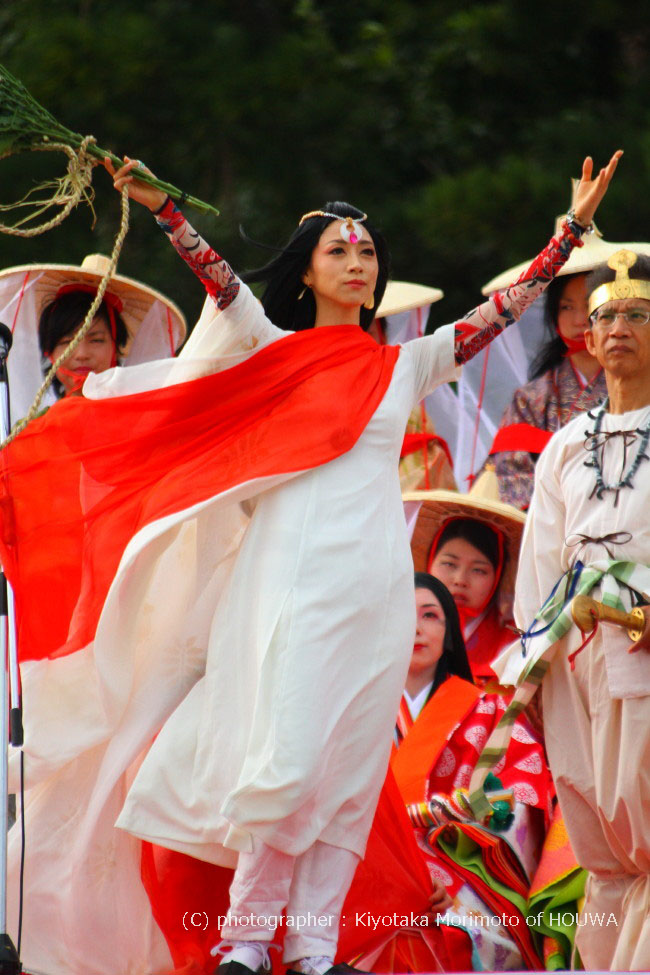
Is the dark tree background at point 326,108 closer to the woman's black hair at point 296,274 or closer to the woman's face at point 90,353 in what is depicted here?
the woman's face at point 90,353

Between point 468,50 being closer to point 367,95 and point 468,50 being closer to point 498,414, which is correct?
point 367,95

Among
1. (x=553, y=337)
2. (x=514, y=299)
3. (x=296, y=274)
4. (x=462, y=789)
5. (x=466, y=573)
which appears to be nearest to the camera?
(x=514, y=299)

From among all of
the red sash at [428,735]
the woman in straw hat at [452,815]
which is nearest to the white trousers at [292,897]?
the woman in straw hat at [452,815]

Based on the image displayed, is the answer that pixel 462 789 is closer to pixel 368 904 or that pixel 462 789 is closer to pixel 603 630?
pixel 368 904

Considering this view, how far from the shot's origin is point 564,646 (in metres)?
4.88

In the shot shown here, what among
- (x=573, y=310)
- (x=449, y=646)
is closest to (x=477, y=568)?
(x=449, y=646)

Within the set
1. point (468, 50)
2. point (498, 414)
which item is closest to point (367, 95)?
point (468, 50)

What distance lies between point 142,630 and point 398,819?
2.98 ft

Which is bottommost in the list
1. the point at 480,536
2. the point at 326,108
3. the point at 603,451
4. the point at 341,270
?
the point at 480,536

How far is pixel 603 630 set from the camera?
4777 mm

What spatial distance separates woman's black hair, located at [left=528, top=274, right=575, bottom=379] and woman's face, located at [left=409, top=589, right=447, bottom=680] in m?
1.14

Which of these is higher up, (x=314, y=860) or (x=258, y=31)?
(x=258, y=31)

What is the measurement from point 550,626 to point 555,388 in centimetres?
182

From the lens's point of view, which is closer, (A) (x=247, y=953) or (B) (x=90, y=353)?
(A) (x=247, y=953)
